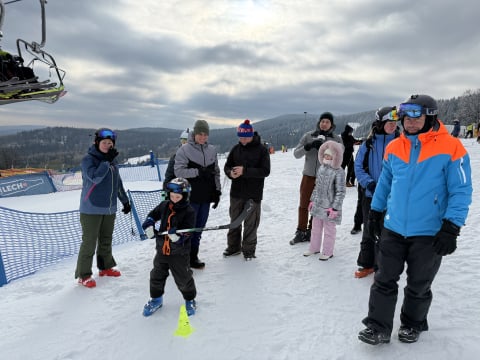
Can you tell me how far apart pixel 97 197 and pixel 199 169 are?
1.40m

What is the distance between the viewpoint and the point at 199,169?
169 inches

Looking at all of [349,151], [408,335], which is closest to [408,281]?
[408,335]

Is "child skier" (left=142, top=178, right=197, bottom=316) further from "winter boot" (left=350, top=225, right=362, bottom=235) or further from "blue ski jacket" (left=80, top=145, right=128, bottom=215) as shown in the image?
"winter boot" (left=350, top=225, right=362, bottom=235)

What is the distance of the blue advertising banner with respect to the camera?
43.0 feet

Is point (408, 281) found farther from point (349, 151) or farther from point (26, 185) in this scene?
point (26, 185)

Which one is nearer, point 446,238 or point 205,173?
point 446,238

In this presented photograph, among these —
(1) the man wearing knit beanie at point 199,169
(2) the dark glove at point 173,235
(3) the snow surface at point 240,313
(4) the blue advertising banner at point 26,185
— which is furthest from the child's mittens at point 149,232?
(4) the blue advertising banner at point 26,185

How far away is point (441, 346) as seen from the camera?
2568 millimetres

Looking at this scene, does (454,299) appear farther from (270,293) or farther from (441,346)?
(270,293)

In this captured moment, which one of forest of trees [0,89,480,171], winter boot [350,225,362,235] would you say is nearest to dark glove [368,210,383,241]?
winter boot [350,225,362,235]

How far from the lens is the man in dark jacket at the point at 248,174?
14.6ft

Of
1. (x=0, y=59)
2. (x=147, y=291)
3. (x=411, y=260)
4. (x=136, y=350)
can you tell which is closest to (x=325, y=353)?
(x=411, y=260)

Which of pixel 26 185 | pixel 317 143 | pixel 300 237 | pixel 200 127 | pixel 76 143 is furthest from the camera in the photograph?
pixel 76 143

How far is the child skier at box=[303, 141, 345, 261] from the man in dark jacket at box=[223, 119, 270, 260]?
2.76 feet
